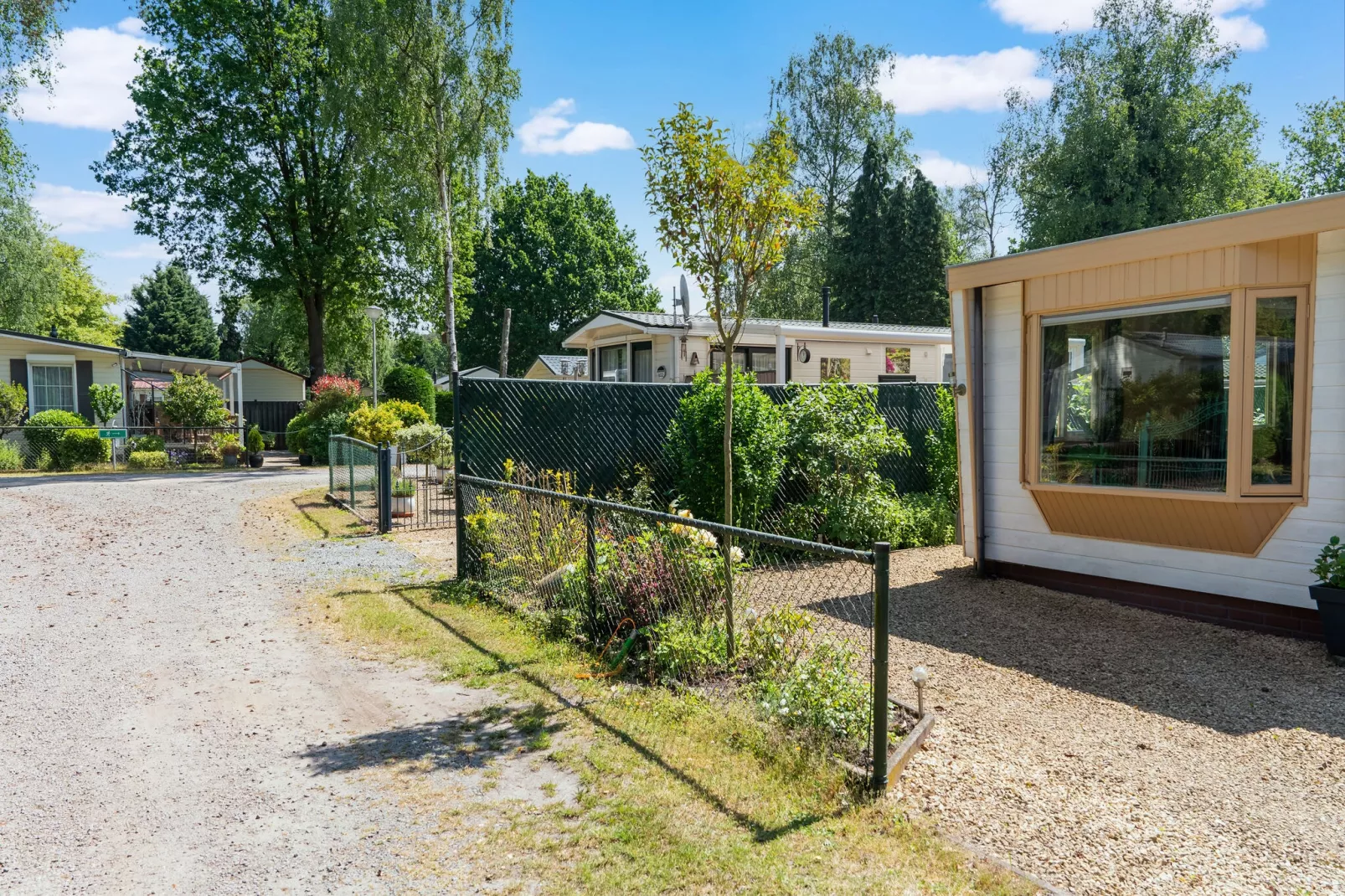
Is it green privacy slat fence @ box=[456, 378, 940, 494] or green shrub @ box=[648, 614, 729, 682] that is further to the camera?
green privacy slat fence @ box=[456, 378, 940, 494]

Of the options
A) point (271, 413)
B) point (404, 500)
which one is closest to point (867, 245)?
point (271, 413)

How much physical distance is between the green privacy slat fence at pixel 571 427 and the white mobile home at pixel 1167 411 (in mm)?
2911

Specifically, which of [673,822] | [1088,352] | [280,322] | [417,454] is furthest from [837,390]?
[280,322]

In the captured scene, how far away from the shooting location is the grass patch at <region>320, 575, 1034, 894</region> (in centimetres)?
270

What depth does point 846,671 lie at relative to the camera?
3.80m

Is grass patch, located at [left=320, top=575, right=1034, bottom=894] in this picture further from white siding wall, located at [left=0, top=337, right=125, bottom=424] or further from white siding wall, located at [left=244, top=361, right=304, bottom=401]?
white siding wall, located at [left=244, top=361, right=304, bottom=401]

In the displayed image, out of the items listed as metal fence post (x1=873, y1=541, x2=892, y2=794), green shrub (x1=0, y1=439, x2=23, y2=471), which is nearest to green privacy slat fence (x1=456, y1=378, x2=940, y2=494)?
metal fence post (x1=873, y1=541, x2=892, y2=794)

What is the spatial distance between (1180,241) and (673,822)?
5.23 m

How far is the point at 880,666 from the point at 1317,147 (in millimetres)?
37934

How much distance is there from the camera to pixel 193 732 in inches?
159

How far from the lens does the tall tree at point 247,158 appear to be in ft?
74.8

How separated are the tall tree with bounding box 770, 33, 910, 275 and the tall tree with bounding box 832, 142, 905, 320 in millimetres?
658

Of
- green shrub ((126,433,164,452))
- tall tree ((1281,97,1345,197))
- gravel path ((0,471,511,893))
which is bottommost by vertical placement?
gravel path ((0,471,511,893))

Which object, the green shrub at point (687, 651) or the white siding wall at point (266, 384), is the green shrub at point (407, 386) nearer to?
the white siding wall at point (266, 384)
